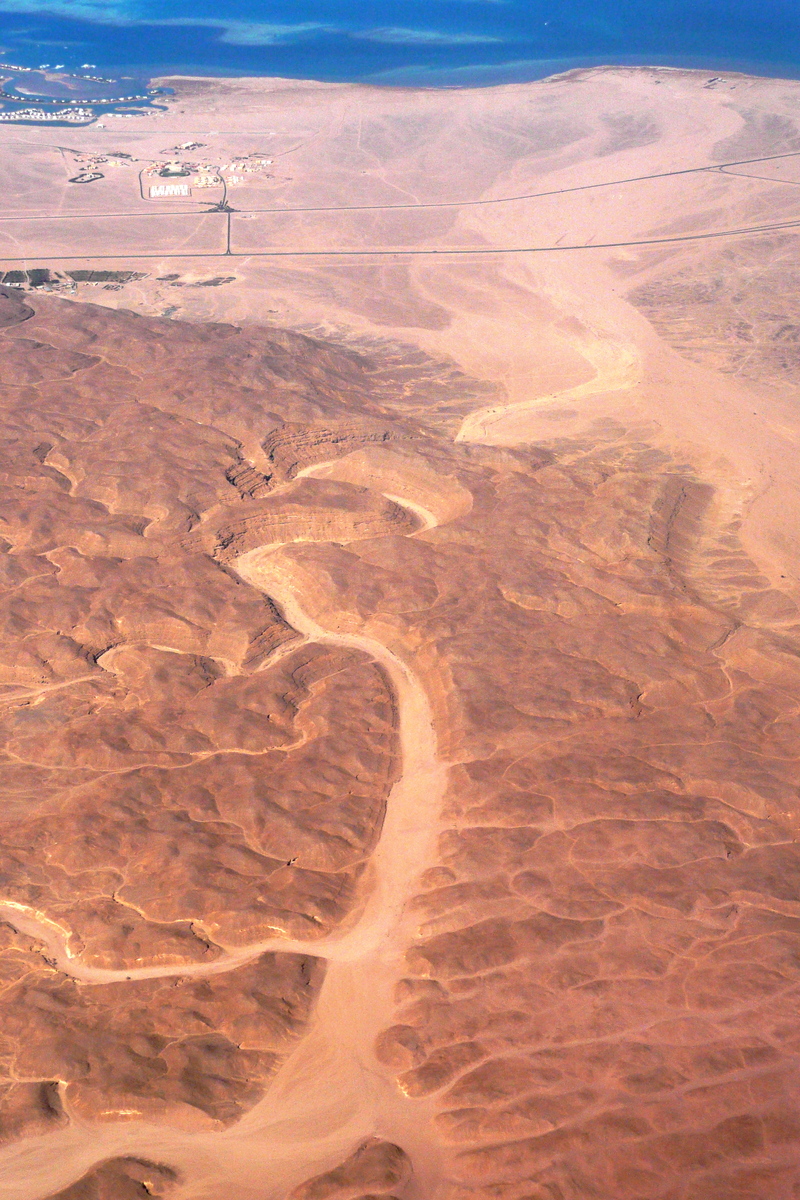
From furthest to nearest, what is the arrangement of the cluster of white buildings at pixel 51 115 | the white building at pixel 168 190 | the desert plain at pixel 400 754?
the cluster of white buildings at pixel 51 115 → the white building at pixel 168 190 → the desert plain at pixel 400 754

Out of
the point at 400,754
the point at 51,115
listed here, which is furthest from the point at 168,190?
the point at 400,754

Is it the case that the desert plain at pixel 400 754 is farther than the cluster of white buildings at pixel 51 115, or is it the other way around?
the cluster of white buildings at pixel 51 115

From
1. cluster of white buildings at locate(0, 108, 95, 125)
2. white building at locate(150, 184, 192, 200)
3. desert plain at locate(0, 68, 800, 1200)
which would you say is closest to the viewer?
desert plain at locate(0, 68, 800, 1200)

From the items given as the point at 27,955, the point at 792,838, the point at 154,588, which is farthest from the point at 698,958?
the point at 154,588

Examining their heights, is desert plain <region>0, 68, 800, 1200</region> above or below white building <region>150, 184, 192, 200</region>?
below

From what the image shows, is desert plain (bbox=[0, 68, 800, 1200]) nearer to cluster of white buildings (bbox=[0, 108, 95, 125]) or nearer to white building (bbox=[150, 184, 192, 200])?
white building (bbox=[150, 184, 192, 200])

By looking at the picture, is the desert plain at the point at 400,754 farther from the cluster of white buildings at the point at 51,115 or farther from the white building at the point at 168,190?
the cluster of white buildings at the point at 51,115

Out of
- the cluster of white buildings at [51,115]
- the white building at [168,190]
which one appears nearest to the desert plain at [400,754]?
the white building at [168,190]

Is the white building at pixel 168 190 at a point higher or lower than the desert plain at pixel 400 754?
higher

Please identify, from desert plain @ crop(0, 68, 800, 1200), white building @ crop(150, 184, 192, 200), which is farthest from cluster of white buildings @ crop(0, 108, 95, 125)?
desert plain @ crop(0, 68, 800, 1200)

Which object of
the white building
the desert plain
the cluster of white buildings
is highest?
the cluster of white buildings
